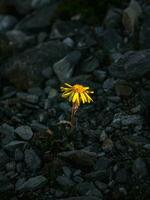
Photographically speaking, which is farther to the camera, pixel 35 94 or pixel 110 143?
pixel 35 94

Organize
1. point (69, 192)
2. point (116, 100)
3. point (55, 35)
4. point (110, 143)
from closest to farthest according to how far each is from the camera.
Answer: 1. point (69, 192)
2. point (110, 143)
3. point (116, 100)
4. point (55, 35)

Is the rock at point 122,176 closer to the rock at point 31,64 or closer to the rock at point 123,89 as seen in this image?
the rock at point 123,89

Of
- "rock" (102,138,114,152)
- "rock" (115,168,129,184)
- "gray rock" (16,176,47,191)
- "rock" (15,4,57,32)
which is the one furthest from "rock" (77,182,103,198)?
"rock" (15,4,57,32)

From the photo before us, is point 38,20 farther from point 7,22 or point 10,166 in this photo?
point 10,166

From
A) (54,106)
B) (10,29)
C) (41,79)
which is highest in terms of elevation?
(10,29)

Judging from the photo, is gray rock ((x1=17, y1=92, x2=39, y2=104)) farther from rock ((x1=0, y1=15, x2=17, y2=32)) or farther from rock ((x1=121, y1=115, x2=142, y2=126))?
rock ((x1=0, y1=15, x2=17, y2=32))

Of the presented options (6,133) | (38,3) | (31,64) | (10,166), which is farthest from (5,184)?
(38,3)

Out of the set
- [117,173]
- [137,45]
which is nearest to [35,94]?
[137,45]

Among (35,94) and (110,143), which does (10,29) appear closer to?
(35,94)
